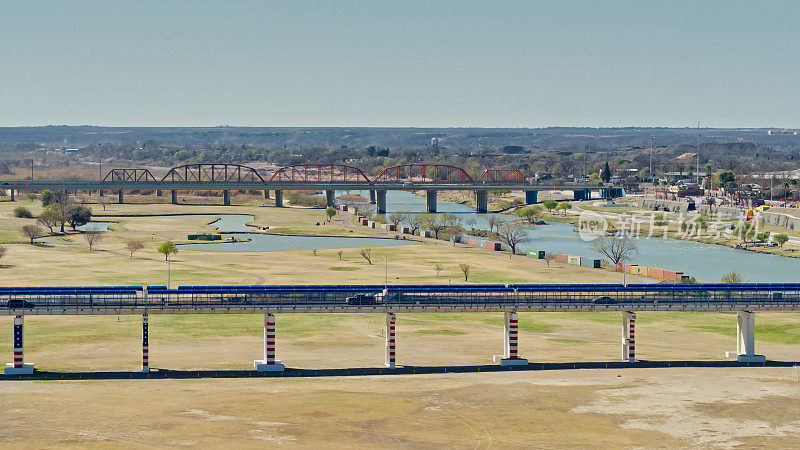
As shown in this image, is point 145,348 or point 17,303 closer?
point 145,348

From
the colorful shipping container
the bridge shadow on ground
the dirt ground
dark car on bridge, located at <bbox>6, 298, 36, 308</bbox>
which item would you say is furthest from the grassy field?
the colorful shipping container

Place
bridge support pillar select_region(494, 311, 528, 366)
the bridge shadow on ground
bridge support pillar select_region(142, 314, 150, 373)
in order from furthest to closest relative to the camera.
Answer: bridge support pillar select_region(494, 311, 528, 366)
bridge support pillar select_region(142, 314, 150, 373)
the bridge shadow on ground

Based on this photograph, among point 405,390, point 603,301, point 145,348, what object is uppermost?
point 603,301

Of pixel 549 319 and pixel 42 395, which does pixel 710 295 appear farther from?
pixel 42 395

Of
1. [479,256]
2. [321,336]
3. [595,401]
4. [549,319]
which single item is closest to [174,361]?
[321,336]

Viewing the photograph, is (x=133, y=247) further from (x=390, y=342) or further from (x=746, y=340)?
(x=746, y=340)

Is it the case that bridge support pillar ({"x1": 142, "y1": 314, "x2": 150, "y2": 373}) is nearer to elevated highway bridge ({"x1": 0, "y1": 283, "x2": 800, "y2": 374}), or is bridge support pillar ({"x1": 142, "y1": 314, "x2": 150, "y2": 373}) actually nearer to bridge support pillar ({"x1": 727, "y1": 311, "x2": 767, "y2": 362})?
elevated highway bridge ({"x1": 0, "y1": 283, "x2": 800, "y2": 374})

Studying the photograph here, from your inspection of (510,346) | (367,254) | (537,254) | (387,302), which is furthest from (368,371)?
(537,254)
